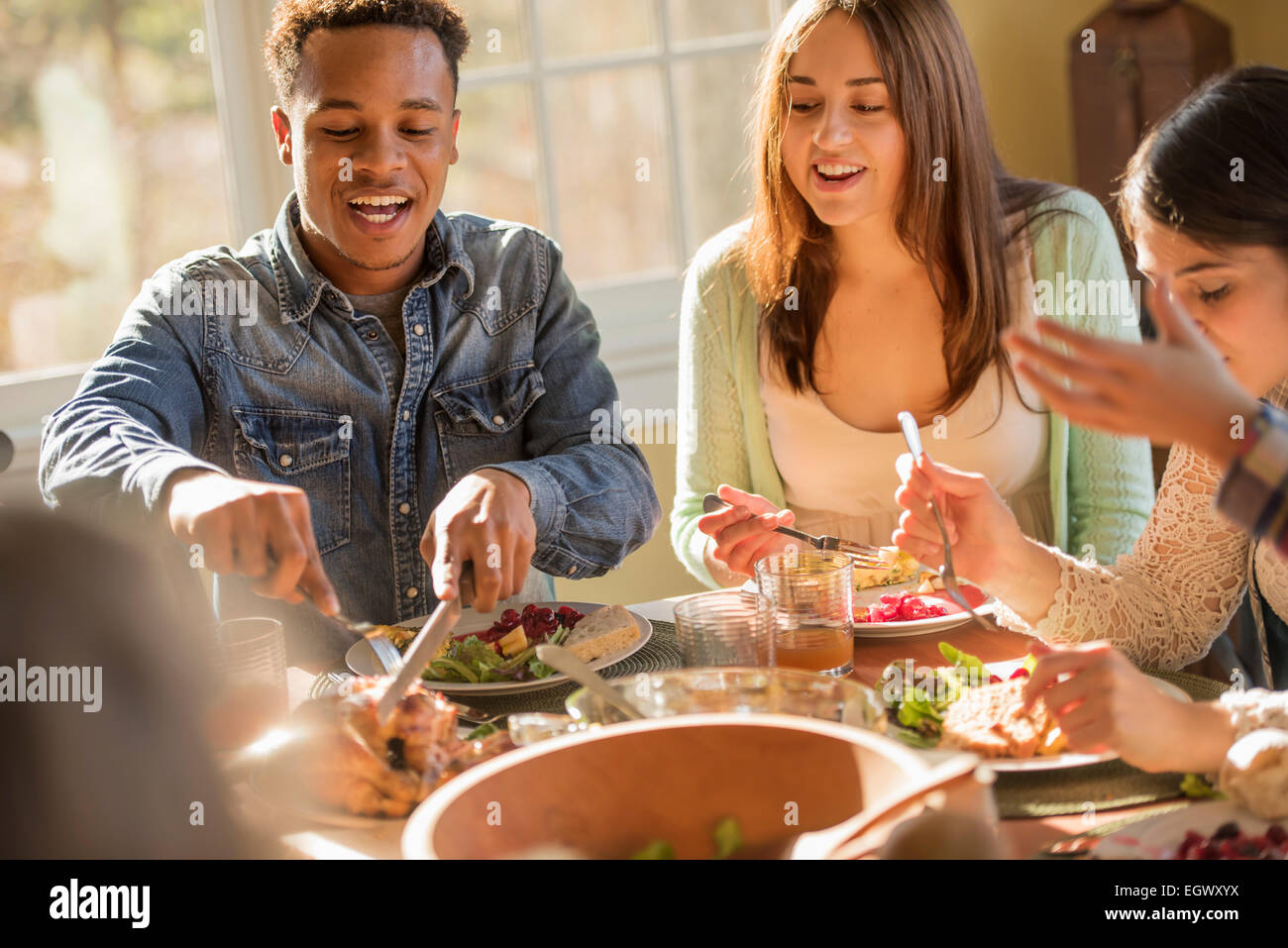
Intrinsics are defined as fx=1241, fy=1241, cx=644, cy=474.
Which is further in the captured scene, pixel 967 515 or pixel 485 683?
pixel 967 515

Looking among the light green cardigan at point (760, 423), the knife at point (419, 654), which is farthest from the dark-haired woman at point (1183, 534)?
the knife at point (419, 654)

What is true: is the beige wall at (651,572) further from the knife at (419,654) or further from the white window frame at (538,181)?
the knife at (419,654)

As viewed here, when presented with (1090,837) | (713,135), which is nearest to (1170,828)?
(1090,837)

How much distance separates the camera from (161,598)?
1.50 ft

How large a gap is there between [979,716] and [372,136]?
1108mm

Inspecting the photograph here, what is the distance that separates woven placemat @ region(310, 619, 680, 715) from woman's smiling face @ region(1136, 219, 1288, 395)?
64 centimetres

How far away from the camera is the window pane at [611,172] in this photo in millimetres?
2967

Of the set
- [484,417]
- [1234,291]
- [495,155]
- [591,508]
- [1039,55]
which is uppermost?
[1039,55]

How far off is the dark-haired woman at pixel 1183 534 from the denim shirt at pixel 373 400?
Answer: 1.81 feet

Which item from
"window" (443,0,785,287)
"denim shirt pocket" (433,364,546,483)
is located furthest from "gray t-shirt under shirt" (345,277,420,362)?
"window" (443,0,785,287)

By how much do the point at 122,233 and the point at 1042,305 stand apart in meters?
1.97

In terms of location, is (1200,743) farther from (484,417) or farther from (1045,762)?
(484,417)

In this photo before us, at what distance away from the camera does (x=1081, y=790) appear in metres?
0.92
